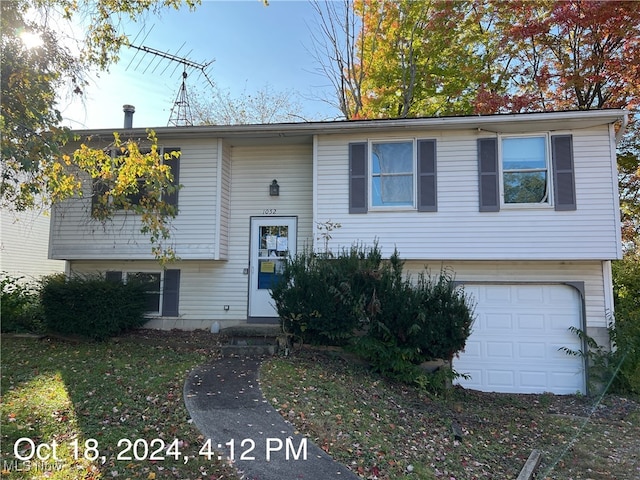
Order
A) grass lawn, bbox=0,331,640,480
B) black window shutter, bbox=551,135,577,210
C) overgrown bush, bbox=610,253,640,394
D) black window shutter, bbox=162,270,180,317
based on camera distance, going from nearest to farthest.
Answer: grass lawn, bbox=0,331,640,480, overgrown bush, bbox=610,253,640,394, black window shutter, bbox=551,135,577,210, black window shutter, bbox=162,270,180,317

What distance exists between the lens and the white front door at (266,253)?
9.18 m

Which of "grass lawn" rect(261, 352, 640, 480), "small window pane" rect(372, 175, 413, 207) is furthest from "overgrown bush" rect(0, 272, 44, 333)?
"small window pane" rect(372, 175, 413, 207)

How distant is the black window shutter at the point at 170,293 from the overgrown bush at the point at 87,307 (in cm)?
79

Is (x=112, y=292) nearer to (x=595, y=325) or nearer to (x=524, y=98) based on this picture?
(x=595, y=325)

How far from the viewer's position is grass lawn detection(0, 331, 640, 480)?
3895 millimetres

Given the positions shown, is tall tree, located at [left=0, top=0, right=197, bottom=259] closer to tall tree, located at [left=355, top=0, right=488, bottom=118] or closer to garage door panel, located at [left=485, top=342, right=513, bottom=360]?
garage door panel, located at [left=485, top=342, right=513, bottom=360]

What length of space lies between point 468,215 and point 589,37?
8100 mm

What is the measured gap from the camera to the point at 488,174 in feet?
26.8

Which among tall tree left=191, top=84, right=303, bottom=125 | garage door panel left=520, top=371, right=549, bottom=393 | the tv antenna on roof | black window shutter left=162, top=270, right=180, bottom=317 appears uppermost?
tall tree left=191, top=84, right=303, bottom=125

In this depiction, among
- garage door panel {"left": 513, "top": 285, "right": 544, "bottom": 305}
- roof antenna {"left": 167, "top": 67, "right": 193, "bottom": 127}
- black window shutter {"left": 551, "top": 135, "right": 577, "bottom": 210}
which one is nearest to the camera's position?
black window shutter {"left": 551, "top": 135, "right": 577, "bottom": 210}

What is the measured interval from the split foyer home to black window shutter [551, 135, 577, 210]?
0.07 ft

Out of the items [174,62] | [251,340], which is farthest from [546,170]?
[174,62]

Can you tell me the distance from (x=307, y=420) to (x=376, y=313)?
2734 mm

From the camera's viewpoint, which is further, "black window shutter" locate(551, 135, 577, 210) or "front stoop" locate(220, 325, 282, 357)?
"black window shutter" locate(551, 135, 577, 210)
